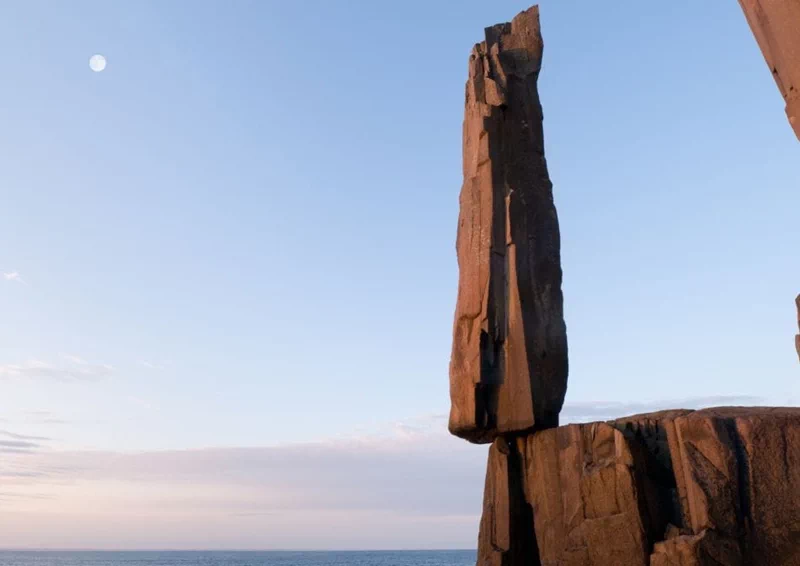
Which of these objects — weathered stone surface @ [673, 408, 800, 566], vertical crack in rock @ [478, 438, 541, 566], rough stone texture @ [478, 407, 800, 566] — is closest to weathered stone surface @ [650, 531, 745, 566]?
rough stone texture @ [478, 407, 800, 566]

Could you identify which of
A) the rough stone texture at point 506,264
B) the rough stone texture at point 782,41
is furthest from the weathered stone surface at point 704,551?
the rough stone texture at point 782,41

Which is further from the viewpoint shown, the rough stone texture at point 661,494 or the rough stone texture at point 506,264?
the rough stone texture at point 506,264

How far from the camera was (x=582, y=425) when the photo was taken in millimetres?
13969

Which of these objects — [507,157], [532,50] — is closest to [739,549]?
[507,157]

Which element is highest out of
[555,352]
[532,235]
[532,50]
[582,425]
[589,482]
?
[532,50]

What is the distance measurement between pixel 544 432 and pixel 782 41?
29.6 feet

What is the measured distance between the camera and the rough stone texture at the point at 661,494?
11844mm

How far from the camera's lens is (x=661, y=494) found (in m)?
12.8

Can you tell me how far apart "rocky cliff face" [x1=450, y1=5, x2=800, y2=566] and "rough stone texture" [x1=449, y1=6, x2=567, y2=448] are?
3 centimetres

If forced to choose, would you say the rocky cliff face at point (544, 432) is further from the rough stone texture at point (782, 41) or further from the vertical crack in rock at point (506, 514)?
the rough stone texture at point (782, 41)

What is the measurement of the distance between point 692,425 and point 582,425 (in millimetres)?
→ 1949

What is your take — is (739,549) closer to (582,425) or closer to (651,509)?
(651,509)

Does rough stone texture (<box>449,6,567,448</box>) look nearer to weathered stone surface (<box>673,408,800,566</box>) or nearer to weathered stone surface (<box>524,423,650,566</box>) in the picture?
weathered stone surface (<box>524,423,650,566</box>)

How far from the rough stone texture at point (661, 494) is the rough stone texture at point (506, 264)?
1.15m
